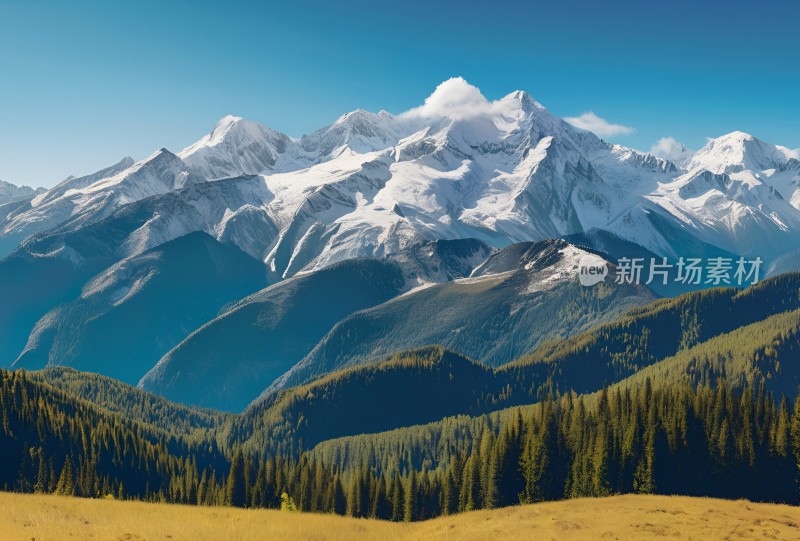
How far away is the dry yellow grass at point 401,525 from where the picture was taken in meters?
66.3

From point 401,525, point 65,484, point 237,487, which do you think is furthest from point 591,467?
point 65,484

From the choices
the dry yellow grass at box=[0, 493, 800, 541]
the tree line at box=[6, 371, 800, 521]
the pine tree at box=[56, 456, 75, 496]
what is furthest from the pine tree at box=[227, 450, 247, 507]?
the dry yellow grass at box=[0, 493, 800, 541]

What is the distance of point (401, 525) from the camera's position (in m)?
88.8

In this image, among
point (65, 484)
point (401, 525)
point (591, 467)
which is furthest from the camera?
point (65, 484)

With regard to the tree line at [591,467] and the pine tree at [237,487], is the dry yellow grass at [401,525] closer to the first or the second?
the tree line at [591,467]

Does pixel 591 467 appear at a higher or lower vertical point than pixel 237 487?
higher

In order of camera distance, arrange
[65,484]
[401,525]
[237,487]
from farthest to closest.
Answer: [237,487]
[65,484]
[401,525]

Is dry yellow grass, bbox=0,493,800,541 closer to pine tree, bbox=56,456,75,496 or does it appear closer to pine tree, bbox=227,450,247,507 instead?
pine tree, bbox=56,456,75,496

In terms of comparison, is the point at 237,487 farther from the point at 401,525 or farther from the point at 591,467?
the point at 401,525

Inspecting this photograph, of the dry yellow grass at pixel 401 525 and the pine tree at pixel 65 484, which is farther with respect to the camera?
the pine tree at pixel 65 484

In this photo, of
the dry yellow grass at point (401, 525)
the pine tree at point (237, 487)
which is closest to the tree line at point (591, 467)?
the pine tree at point (237, 487)

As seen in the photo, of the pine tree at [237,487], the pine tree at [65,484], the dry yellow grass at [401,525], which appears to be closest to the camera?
the dry yellow grass at [401,525]

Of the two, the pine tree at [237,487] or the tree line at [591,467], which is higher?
the tree line at [591,467]

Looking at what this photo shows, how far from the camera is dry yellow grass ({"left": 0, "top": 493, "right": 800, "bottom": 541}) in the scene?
66312 millimetres
